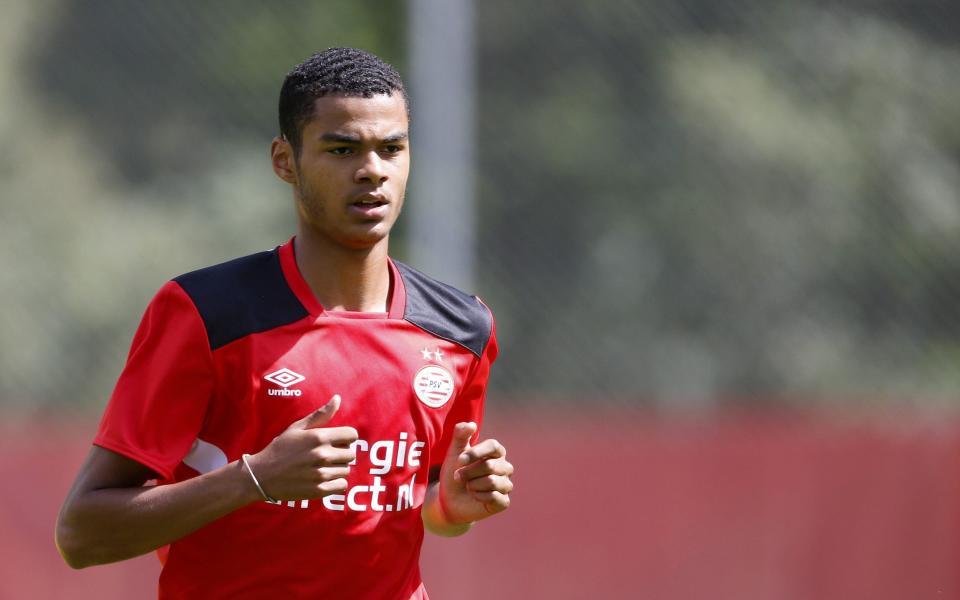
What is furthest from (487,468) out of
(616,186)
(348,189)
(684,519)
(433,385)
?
(616,186)

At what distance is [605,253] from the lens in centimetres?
918

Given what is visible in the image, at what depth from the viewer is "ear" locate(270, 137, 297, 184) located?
3433mm

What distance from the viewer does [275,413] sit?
3.17 meters

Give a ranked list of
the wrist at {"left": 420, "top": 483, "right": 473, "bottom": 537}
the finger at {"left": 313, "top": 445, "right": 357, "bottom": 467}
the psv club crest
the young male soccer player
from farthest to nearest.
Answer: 1. the wrist at {"left": 420, "top": 483, "right": 473, "bottom": 537}
2. the psv club crest
3. the young male soccer player
4. the finger at {"left": 313, "top": 445, "right": 357, "bottom": 467}

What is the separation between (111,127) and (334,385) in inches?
248

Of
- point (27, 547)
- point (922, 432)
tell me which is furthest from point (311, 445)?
point (922, 432)

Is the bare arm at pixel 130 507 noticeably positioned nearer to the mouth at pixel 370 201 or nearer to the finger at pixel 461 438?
the finger at pixel 461 438

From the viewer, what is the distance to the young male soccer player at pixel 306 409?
2973 mm

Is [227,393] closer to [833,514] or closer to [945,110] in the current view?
[833,514]

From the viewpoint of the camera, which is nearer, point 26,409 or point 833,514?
point 833,514

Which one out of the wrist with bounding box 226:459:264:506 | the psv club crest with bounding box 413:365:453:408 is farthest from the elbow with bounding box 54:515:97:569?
the psv club crest with bounding box 413:365:453:408

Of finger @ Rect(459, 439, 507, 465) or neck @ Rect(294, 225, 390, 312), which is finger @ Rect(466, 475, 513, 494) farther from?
neck @ Rect(294, 225, 390, 312)

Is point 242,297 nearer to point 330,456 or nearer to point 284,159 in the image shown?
point 284,159

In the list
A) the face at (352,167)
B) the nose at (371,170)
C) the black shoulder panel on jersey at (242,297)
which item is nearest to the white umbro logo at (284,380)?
the black shoulder panel on jersey at (242,297)
